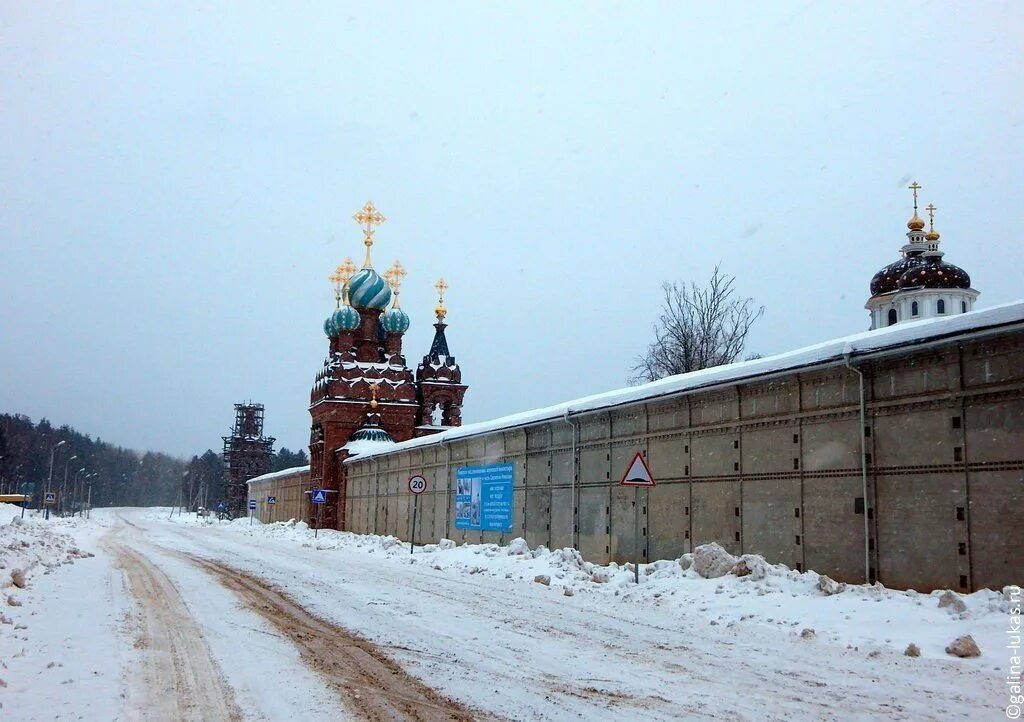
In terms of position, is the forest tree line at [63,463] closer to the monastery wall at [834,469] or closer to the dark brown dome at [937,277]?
the dark brown dome at [937,277]

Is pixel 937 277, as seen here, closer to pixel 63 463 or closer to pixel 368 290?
pixel 368 290

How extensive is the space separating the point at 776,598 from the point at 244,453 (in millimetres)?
96395

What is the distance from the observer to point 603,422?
70.5ft

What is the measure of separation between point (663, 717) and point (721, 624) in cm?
525

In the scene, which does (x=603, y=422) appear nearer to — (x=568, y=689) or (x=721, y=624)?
(x=721, y=624)

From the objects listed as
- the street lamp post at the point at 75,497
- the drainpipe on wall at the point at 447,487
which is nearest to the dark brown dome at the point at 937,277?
the drainpipe on wall at the point at 447,487

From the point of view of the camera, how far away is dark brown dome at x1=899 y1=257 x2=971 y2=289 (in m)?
59.2

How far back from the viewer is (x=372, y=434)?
58.3 metres

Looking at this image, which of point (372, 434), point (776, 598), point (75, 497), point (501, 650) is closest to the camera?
point (501, 650)

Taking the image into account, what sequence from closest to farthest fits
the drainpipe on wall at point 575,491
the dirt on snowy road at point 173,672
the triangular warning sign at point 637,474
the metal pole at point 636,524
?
1. the dirt on snowy road at point 173,672
2. the triangular warning sign at point 637,474
3. the metal pole at point 636,524
4. the drainpipe on wall at point 575,491

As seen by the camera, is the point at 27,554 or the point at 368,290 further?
the point at 368,290

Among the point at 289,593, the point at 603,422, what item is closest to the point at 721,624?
the point at 289,593

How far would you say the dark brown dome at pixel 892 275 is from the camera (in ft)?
201

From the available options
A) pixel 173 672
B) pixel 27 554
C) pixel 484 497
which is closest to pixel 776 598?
pixel 173 672
